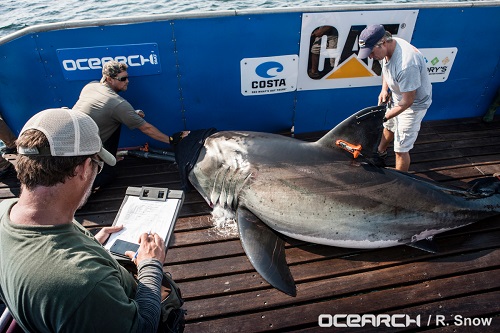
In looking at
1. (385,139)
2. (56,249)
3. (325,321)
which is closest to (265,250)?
(325,321)

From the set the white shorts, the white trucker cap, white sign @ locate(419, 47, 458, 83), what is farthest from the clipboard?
white sign @ locate(419, 47, 458, 83)

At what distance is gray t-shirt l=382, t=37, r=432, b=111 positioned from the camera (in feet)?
13.0

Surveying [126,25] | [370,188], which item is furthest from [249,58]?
[370,188]

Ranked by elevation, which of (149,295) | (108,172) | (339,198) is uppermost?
(149,295)

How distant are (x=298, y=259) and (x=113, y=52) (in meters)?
3.67

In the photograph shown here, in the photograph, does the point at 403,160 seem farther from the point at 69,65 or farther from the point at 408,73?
the point at 69,65

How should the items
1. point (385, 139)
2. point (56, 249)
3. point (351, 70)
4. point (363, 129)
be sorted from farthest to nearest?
point (351, 70), point (385, 139), point (363, 129), point (56, 249)

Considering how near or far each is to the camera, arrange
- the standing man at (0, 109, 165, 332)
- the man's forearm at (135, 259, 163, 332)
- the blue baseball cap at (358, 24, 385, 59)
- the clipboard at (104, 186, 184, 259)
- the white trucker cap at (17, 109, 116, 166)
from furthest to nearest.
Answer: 1. the blue baseball cap at (358, 24, 385, 59)
2. the clipboard at (104, 186, 184, 259)
3. the man's forearm at (135, 259, 163, 332)
4. the white trucker cap at (17, 109, 116, 166)
5. the standing man at (0, 109, 165, 332)

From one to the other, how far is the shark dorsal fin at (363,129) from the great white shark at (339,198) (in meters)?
0.01

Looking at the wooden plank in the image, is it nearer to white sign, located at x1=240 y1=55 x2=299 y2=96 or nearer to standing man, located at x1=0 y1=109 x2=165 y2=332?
standing man, located at x1=0 y1=109 x2=165 y2=332

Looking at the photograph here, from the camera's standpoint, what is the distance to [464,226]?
13.0ft

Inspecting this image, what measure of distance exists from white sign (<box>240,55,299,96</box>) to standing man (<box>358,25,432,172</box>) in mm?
1454

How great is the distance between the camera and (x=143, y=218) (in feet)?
9.50

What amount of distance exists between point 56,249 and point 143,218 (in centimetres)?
140
